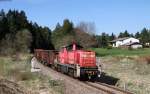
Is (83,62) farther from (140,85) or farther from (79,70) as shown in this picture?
(140,85)

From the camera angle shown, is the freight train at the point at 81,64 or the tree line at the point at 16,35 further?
the tree line at the point at 16,35

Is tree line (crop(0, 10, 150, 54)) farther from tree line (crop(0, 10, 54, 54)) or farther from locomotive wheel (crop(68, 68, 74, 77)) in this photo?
locomotive wheel (crop(68, 68, 74, 77))

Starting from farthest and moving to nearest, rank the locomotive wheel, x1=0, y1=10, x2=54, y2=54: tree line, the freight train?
x1=0, y1=10, x2=54, y2=54: tree line
the locomotive wheel
the freight train

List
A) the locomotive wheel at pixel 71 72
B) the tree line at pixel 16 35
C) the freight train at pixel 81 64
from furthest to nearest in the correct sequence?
1. the tree line at pixel 16 35
2. the locomotive wheel at pixel 71 72
3. the freight train at pixel 81 64

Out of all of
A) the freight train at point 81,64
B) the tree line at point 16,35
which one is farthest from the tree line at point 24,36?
the freight train at point 81,64

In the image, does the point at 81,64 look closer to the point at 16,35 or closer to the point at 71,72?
the point at 71,72

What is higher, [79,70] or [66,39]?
[66,39]

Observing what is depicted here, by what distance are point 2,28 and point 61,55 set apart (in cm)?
6656

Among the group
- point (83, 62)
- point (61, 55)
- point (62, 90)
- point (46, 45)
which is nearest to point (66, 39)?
point (46, 45)

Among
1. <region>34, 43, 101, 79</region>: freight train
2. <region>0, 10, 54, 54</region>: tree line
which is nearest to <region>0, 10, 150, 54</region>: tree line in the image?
<region>0, 10, 54, 54</region>: tree line

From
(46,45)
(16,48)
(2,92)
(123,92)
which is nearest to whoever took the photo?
(2,92)

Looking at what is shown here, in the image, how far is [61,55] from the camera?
4081cm

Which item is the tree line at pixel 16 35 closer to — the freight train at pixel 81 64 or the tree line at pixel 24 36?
the tree line at pixel 24 36

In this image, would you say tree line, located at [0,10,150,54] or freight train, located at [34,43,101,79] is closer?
freight train, located at [34,43,101,79]
